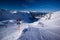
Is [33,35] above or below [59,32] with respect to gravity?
below

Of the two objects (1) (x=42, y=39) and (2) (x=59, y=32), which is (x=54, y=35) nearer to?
(2) (x=59, y=32)

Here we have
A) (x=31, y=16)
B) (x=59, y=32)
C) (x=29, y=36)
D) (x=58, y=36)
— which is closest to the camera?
(x=58, y=36)

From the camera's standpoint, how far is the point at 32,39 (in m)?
2.06

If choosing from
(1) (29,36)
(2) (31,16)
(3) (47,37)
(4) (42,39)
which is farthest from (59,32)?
(2) (31,16)

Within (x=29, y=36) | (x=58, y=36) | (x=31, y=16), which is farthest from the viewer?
(x=31, y=16)

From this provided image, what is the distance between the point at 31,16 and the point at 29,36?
49.8ft

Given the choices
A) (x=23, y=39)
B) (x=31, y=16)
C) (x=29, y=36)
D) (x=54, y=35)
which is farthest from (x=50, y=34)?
(x=31, y=16)

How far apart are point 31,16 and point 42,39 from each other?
1551 centimetres

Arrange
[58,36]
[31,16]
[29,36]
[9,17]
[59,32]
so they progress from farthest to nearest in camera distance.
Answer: [31,16], [9,17], [29,36], [59,32], [58,36]

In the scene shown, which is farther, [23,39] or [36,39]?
[23,39]

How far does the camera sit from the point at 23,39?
221cm

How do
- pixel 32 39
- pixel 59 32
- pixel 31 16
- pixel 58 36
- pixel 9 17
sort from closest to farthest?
pixel 58 36
pixel 59 32
pixel 32 39
pixel 9 17
pixel 31 16

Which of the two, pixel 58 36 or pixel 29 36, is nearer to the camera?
pixel 58 36

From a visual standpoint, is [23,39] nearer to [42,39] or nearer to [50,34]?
[42,39]
